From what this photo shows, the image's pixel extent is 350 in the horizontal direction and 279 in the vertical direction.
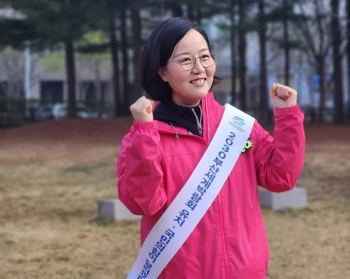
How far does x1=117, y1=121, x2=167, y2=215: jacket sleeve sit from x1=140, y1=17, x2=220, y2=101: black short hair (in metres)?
0.30

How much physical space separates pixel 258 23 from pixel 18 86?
30.2 m

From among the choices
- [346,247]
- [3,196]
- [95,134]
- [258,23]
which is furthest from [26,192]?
[258,23]

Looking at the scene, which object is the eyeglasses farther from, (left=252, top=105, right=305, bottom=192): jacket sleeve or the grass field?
the grass field

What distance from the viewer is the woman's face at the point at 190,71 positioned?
7.24ft

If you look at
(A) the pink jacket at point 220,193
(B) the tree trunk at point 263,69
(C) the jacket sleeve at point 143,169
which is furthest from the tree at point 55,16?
(C) the jacket sleeve at point 143,169

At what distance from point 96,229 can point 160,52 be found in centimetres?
494

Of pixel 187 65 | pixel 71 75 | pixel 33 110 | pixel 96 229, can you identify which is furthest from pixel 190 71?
pixel 33 110

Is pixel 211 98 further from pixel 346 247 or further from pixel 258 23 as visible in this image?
pixel 258 23

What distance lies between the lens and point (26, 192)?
9.88m

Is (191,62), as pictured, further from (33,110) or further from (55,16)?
(33,110)

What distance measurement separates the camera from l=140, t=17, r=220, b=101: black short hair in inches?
87.4

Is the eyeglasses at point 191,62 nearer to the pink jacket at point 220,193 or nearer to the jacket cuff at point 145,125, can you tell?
the pink jacket at point 220,193

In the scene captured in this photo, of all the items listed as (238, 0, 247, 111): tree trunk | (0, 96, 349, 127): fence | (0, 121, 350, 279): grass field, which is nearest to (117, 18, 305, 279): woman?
(0, 121, 350, 279): grass field

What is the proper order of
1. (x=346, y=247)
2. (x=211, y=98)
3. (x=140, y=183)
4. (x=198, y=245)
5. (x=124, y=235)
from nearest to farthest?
1. (x=140, y=183)
2. (x=198, y=245)
3. (x=211, y=98)
4. (x=346, y=247)
5. (x=124, y=235)
